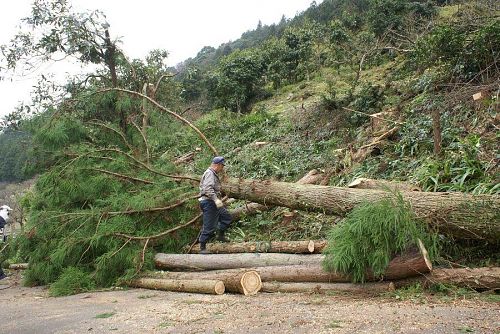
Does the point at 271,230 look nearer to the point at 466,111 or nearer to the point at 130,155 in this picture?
the point at 130,155

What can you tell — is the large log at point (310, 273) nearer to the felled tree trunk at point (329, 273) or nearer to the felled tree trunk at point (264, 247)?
Result: the felled tree trunk at point (329, 273)

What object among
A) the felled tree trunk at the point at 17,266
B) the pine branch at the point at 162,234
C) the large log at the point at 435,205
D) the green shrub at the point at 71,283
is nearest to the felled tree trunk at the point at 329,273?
the large log at the point at 435,205

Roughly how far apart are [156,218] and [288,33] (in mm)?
17102

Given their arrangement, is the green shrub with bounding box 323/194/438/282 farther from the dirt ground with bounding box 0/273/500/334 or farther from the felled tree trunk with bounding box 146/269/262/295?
the felled tree trunk with bounding box 146/269/262/295

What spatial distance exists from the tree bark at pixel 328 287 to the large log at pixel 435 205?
82 centimetres

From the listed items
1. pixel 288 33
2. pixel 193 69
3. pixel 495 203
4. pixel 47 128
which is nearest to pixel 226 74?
pixel 288 33

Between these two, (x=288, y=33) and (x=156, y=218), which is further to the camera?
(x=288, y=33)

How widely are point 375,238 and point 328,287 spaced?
0.79 m

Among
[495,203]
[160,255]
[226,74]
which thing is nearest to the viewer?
[495,203]

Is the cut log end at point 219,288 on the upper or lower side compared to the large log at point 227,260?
lower

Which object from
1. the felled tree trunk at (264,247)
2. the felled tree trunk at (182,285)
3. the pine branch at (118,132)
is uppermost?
the pine branch at (118,132)

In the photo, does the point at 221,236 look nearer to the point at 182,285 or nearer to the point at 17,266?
the point at 182,285

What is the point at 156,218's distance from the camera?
6.60 metres

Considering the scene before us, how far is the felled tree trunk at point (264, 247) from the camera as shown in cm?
520
